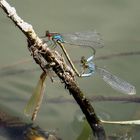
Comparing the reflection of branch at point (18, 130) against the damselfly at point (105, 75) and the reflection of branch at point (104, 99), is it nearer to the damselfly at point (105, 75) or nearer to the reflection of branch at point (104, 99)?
the reflection of branch at point (104, 99)

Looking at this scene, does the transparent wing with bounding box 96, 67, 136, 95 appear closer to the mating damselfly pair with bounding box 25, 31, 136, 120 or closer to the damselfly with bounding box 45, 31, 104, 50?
the mating damselfly pair with bounding box 25, 31, 136, 120

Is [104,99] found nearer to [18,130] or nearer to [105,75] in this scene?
[18,130]

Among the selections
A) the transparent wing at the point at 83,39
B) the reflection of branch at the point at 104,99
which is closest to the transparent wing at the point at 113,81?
the transparent wing at the point at 83,39

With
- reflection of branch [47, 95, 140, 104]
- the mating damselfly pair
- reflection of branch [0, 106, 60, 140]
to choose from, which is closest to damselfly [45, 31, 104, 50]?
the mating damselfly pair

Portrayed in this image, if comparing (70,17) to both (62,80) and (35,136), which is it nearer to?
(35,136)

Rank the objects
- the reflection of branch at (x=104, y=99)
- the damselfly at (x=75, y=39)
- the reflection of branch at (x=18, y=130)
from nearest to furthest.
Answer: the damselfly at (x=75, y=39), the reflection of branch at (x=18, y=130), the reflection of branch at (x=104, y=99)

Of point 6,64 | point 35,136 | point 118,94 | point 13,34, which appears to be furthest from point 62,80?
point 13,34

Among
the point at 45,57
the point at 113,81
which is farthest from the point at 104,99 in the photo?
the point at 45,57
